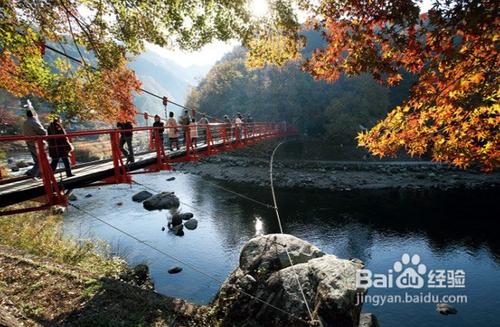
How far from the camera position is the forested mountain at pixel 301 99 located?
47.0 m

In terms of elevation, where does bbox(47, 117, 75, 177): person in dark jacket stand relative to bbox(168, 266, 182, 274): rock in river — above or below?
above

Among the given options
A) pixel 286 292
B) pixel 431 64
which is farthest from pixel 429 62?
pixel 286 292

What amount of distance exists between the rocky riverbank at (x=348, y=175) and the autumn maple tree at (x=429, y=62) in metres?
18.5

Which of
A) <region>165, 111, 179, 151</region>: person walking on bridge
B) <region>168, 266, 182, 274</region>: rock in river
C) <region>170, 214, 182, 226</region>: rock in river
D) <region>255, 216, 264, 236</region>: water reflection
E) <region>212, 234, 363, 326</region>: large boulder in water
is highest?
<region>165, 111, 179, 151</region>: person walking on bridge

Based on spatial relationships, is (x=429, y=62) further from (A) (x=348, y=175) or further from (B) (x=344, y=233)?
(A) (x=348, y=175)

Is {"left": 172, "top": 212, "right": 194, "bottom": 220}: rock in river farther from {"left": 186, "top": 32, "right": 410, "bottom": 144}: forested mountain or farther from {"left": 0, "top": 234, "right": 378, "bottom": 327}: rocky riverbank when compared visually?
{"left": 186, "top": 32, "right": 410, "bottom": 144}: forested mountain

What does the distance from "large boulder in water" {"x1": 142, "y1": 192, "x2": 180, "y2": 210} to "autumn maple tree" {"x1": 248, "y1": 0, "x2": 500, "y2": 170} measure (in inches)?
588

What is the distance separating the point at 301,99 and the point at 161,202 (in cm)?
4045

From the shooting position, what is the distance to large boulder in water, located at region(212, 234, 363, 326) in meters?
6.45

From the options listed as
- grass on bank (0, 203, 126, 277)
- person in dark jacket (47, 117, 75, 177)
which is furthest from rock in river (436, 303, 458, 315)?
person in dark jacket (47, 117, 75, 177)

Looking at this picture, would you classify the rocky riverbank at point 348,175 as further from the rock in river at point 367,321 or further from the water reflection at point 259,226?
the rock in river at point 367,321

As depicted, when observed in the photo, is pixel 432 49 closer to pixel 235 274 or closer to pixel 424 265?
pixel 235 274

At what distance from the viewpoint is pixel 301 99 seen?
5362 centimetres

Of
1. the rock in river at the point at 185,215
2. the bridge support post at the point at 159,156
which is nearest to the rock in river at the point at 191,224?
the rock in river at the point at 185,215
